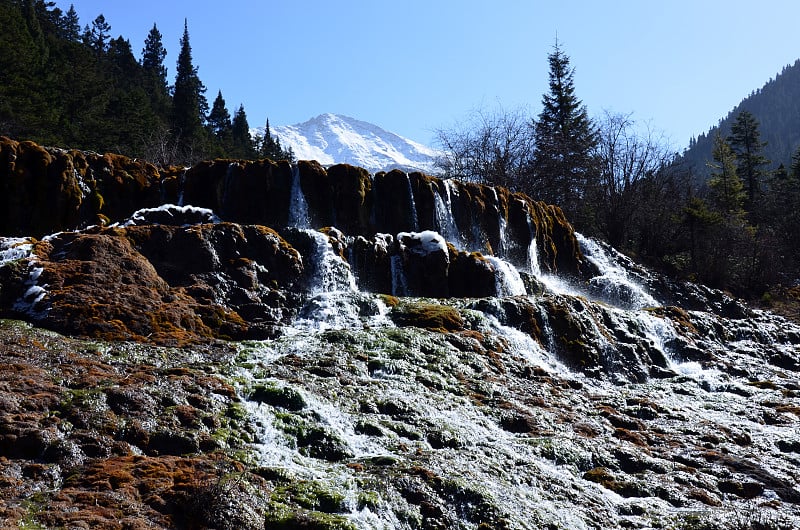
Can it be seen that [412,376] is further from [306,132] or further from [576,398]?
[306,132]

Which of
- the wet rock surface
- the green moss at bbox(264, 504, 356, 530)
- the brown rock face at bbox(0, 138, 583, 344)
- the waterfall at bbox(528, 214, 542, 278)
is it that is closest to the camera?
the green moss at bbox(264, 504, 356, 530)

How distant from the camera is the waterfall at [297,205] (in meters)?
19.8

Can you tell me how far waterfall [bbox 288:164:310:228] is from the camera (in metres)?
19.8

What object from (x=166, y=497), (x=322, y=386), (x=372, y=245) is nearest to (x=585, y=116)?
(x=372, y=245)

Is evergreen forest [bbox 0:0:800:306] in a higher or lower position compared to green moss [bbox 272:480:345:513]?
higher

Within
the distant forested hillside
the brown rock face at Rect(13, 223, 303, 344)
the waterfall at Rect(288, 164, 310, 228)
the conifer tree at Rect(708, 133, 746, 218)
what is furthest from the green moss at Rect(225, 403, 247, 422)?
the distant forested hillside

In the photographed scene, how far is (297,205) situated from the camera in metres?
20.0

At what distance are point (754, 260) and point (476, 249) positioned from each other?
2119 cm

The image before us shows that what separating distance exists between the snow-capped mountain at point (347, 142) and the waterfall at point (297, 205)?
102 m

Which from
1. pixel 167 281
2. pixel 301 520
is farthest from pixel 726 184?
pixel 301 520

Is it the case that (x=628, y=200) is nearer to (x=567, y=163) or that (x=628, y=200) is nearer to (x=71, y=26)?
(x=567, y=163)

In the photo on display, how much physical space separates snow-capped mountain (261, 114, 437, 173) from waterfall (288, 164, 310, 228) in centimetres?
10232

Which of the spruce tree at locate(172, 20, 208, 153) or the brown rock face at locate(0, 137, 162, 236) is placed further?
the spruce tree at locate(172, 20, 208, 153)

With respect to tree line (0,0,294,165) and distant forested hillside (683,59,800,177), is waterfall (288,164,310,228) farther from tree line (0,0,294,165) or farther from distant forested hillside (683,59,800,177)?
distant forested hillside (683,59,800,177)
